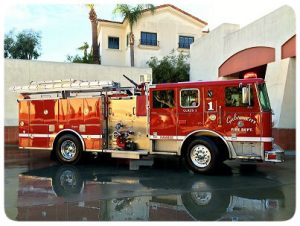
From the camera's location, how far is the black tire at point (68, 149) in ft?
38.9

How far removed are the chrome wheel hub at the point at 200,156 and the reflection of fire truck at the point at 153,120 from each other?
28 mm

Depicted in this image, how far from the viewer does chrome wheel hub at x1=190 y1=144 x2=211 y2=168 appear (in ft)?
32.2

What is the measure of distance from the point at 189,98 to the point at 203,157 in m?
1.75

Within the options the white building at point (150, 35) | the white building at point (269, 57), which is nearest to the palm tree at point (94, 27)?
the white building at point (150, 35)

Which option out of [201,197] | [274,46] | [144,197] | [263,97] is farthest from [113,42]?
[201,197]

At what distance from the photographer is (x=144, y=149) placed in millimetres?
11008

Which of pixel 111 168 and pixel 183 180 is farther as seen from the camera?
pixel 111 168

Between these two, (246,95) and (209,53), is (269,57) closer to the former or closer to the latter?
(209,53)

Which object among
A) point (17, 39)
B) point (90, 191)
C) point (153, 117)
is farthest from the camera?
point (17, 39)

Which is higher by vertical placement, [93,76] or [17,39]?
[17,39]

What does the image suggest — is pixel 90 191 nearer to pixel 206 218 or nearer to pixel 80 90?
pixel 206 218

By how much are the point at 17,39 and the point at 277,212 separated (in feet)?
99.3

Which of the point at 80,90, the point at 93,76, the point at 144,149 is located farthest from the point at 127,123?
the point at 93,76

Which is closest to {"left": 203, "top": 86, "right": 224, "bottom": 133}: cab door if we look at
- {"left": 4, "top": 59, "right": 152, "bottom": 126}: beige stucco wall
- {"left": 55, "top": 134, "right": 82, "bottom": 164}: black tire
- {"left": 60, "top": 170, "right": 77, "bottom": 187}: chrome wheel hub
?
{"left": 60, "top": 170, "right": 77, "bottom": 187}: chrome wheel hub
